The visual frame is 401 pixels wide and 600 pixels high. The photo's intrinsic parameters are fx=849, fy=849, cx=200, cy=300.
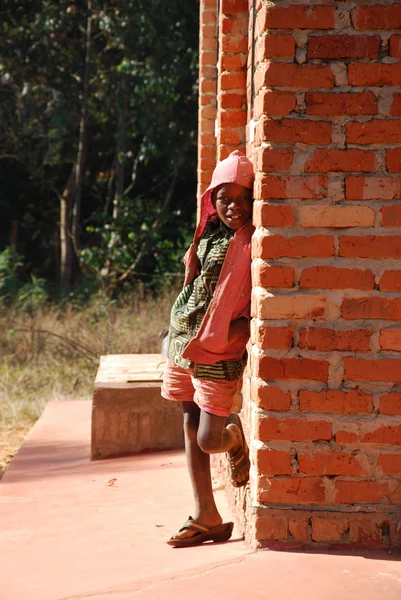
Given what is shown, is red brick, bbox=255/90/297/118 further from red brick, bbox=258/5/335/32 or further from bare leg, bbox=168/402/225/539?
bare leg, bbox=168/402/225/539

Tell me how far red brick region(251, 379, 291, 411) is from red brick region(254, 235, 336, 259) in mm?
509

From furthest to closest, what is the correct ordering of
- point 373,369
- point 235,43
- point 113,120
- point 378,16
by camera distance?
1. point 113,120
2. point 235,43
3. point 373,369
4. point 378,16

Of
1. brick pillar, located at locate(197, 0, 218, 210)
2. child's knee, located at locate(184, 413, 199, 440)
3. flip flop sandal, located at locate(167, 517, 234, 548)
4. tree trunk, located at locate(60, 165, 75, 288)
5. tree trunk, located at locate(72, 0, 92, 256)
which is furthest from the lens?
tree trunk, located at locate(60, 165, 75, 288)

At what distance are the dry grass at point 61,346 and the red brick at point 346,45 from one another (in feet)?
13.8

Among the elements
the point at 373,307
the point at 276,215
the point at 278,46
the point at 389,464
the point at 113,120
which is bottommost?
the point at 389,464

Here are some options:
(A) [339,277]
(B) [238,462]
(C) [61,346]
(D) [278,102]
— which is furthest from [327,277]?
(C) [61,346]

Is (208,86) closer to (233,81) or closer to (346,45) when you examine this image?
(233,81)

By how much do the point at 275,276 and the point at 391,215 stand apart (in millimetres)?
493

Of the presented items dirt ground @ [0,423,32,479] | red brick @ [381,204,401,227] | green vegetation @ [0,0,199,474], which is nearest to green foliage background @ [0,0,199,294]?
green vegetation @ [0,0,199,474]

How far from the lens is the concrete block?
5.36 m

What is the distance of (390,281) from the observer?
10.5ft

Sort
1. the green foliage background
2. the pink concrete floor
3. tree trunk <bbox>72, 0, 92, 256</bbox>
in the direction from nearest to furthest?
the pink concrete floor → the green foliage background → tree trunk <bbox>72, 0, 92, 256</bbox>

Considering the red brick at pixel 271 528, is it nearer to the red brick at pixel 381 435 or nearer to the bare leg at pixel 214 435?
the bare leg at pixel 214 435

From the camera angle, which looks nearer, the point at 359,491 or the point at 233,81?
the point at 359,491
